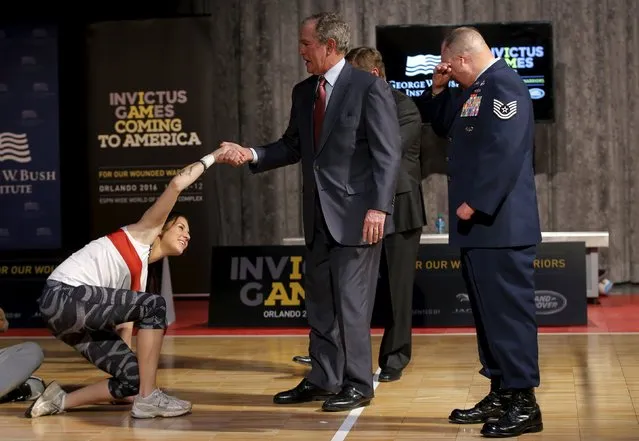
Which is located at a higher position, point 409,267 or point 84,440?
point 409,267

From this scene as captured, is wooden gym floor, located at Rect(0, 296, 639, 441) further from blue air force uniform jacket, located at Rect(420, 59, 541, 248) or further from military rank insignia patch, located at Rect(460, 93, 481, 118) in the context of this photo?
military rank insignia patch, located at Rect(460, 93, 481, 118)

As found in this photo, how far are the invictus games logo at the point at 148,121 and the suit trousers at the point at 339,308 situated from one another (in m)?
5.07

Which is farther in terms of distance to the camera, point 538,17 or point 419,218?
point 538,17

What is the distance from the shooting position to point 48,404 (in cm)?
483

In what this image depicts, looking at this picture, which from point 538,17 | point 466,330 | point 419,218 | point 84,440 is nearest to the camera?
point 84,440

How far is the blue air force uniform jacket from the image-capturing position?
418 cm

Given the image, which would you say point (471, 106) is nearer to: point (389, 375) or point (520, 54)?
point (389, 375)

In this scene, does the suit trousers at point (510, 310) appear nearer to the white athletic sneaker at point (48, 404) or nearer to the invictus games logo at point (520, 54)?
the white athletic sneaker at point (48, 404)

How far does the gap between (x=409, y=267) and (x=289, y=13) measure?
4.95 m

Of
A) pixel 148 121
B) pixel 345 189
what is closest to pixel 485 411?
pixel 345 189

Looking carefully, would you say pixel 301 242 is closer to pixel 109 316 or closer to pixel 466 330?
pixel 466 330

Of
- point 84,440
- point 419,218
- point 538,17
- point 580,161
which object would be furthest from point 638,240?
point 84,440

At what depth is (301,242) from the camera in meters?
9.03

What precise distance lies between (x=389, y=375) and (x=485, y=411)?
3.79 ft
